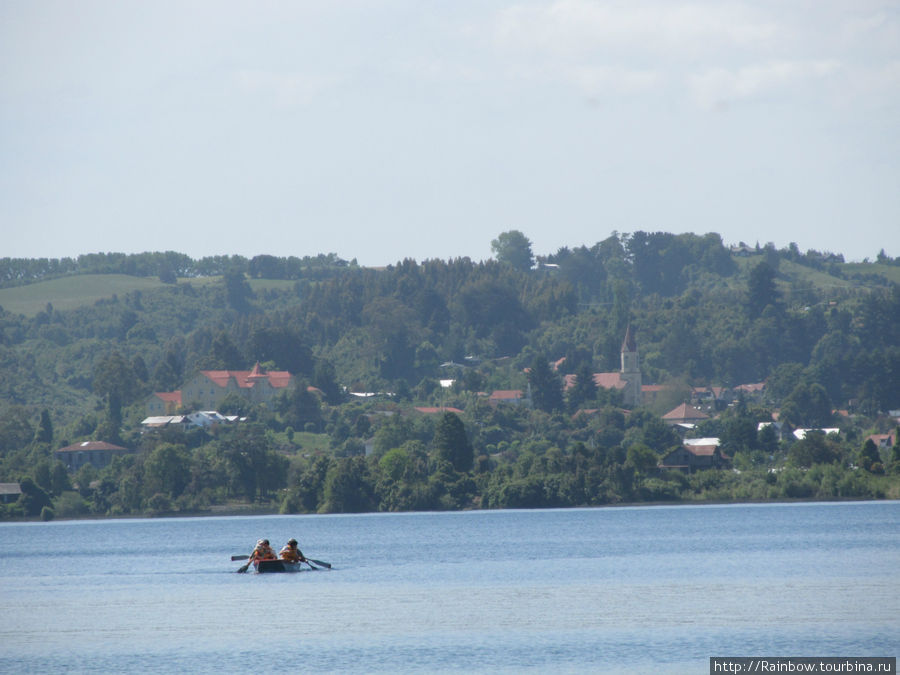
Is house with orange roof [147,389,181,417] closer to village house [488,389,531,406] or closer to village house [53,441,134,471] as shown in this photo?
village house [53,441,134,471]

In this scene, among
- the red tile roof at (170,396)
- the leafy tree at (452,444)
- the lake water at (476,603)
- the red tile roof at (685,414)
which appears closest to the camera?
the lake water at (476,603)

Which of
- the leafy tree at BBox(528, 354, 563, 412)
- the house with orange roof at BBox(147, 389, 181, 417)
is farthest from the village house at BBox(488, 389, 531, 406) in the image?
the house with orange roof at BBox(147, 389, 181, 417)

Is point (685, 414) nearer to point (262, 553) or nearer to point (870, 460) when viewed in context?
point (870, 460)

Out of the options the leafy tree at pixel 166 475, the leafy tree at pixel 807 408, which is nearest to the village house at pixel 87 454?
the leafy tree at pixel 166 475

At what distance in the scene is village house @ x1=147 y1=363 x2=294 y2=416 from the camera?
184 m

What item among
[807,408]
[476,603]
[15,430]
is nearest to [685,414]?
[807,408]

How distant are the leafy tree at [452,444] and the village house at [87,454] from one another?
152 feet

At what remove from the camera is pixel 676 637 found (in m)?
40.6

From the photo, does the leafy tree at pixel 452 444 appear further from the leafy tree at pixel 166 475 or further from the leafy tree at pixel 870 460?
the leafy tree at pixel 870 460

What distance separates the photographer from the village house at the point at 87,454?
14988 centimetres

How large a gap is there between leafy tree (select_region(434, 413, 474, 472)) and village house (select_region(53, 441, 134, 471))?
152 feet

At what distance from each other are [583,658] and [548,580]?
62.7ft

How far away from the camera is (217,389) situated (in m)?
189

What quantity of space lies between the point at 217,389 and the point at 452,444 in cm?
7865
